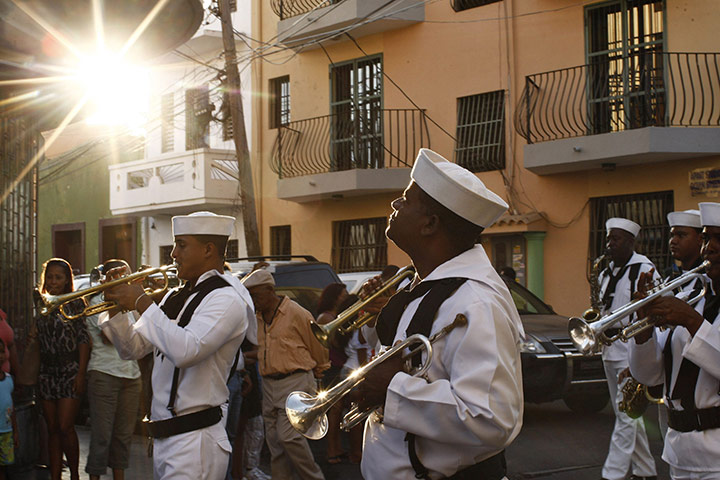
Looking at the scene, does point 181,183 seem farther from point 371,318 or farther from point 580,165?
point 371,318

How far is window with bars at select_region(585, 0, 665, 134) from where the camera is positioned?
15414 mm

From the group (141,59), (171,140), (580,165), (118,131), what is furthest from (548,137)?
(118,131)

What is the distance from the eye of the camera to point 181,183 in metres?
23.2

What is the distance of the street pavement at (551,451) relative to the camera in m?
7.89

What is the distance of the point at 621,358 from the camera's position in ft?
25.2

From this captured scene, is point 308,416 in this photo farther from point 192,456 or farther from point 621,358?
point 621,358

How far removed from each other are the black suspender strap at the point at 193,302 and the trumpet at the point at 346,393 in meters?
1.34

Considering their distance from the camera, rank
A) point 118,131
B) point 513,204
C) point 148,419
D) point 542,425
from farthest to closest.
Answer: point 118,131 → point 513,204 → point 542,425 → point 148,419

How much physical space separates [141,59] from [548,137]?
33.5ft

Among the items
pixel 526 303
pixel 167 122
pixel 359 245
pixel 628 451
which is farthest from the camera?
pixel 167 122

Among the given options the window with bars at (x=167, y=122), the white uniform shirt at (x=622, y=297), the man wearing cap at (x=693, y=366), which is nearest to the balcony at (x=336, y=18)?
the window with bars at (x=167, y=122)

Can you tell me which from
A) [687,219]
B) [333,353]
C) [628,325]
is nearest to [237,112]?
[333,353]

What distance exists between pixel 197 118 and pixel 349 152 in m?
5.82

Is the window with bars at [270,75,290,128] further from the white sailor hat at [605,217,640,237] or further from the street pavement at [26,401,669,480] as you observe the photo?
the white sailor hat at [605,217,640,237]
